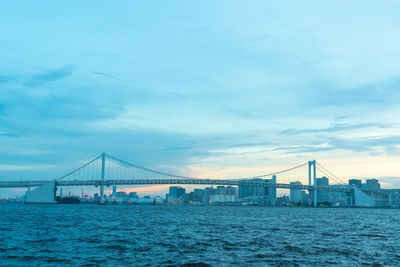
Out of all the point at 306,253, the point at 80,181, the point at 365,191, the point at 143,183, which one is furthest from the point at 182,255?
the point at 365,191

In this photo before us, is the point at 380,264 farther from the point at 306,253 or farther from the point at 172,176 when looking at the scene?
the point at 172,176

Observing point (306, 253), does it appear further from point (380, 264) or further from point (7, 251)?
point (7, 251)

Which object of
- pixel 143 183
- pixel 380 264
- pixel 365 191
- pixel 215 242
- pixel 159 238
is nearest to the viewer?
pixel 380 264

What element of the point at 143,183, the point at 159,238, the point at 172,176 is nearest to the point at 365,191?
the point at 172,176

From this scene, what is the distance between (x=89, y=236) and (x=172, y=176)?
10644cm

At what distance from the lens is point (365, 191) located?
15275 cm

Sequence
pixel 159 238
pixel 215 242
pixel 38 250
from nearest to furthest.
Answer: pixel 38 250, pixel 215 242, pixel 159 238

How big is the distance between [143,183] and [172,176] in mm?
10864

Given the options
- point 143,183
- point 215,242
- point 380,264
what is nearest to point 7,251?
point 215,242

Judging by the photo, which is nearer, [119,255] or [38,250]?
[119,255]

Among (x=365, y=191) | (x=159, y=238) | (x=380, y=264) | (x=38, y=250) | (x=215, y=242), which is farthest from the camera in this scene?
(x=365, y=191)

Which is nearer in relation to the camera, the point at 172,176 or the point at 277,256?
the point at 277,256

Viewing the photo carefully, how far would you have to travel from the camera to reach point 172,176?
13162 cm

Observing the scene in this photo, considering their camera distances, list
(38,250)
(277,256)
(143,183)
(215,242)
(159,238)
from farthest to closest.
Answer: (143,183), (159,238), (215,242), (38,250), (277,256)
